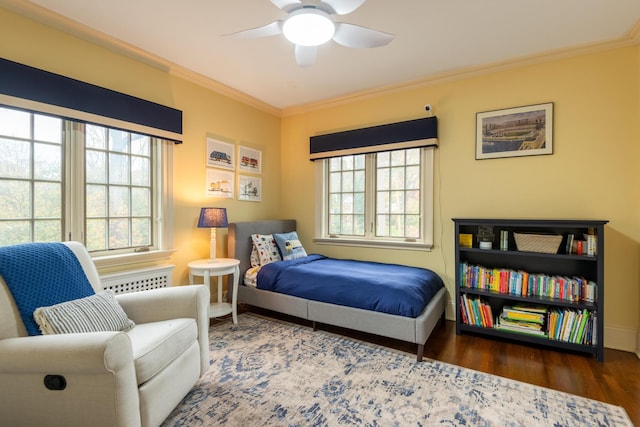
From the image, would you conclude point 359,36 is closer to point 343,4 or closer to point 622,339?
point 343,4

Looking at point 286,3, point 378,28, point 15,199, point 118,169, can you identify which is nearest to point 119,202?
point 118,169

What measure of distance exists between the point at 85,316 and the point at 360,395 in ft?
5.46

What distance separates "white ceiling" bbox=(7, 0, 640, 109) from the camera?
213cm

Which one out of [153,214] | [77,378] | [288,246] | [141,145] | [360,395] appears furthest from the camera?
[288,246]

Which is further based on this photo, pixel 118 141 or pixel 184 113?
pixel 184 113

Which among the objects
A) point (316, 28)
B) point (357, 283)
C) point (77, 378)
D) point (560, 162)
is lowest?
point (77, 378)

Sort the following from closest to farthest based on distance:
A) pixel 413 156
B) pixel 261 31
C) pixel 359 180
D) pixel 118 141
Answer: pixel 261 31 → pixel 118 141 → pixel 413 156 → pixel 359 180

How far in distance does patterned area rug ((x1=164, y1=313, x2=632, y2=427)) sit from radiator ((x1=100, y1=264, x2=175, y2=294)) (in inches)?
34.9

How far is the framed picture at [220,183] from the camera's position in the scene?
3430 millimetres

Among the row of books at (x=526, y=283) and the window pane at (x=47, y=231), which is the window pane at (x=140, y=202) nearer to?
the window pane at (x=47, y=231)

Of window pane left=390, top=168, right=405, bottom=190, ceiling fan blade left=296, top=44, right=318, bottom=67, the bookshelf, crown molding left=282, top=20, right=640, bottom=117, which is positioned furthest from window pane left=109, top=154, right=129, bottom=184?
the bookshelf

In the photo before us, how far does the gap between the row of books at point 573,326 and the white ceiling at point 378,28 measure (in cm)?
227

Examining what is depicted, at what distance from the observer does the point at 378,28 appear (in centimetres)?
242

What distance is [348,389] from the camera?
6.49 feet
